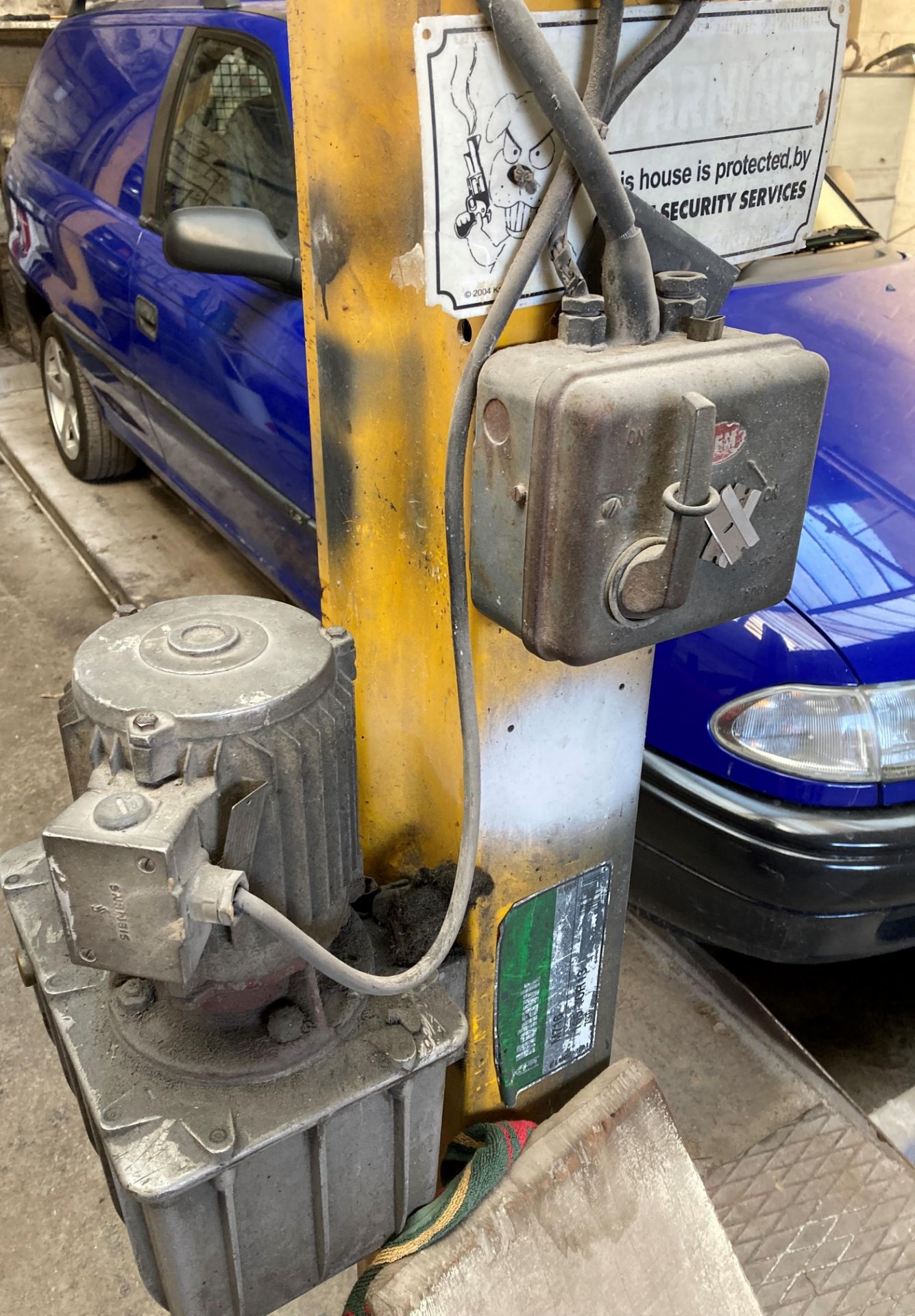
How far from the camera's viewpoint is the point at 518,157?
33.3 inches

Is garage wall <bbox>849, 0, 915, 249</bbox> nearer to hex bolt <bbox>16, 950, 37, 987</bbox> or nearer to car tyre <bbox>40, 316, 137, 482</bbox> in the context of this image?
car tyre <bbox>40, 316, 137, 482</bbox>

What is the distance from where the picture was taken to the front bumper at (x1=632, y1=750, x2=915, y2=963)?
64.2 inches

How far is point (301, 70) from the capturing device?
3.05 feet

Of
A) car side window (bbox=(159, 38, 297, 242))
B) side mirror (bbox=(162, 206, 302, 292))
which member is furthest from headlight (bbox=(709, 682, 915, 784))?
car side window (bbox=(159, 38, 297, 242))

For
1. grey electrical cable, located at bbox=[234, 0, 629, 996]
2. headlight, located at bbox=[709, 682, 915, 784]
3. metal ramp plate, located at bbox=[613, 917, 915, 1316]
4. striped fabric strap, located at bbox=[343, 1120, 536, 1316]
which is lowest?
metal ramp plate, located at bbox=[613, 917, 915, 1316]

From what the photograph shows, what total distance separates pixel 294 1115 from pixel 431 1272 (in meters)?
0.29

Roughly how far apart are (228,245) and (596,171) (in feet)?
4.74

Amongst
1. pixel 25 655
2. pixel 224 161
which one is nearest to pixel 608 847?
pixel 224 161

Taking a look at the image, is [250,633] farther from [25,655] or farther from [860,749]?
[25,655]


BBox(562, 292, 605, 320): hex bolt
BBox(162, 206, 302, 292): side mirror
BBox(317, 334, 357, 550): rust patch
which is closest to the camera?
BBox(562, 292, 605, 320): hex bolt

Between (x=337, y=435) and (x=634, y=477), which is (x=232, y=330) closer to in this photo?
(x=337, y=435)

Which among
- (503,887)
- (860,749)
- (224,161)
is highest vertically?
(224,161)

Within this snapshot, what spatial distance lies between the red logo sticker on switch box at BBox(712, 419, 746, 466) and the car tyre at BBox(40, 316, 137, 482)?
3546mm

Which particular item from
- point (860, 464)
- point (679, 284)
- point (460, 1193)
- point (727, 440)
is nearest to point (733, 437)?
point (727, 440)
